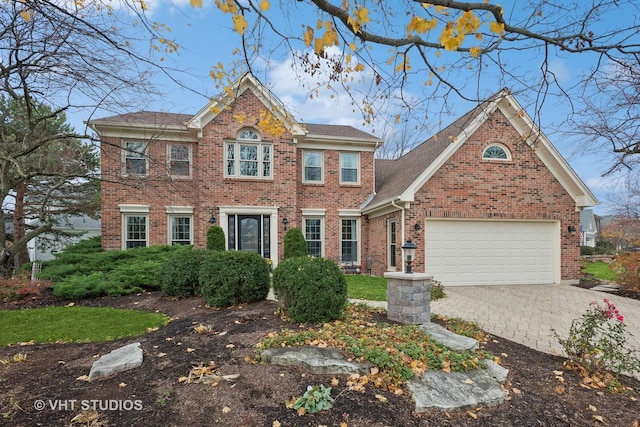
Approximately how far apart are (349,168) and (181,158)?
6.42 m

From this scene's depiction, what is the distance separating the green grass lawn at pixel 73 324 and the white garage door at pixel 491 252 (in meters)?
8.22

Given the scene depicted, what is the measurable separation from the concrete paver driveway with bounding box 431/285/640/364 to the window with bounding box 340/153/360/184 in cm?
567

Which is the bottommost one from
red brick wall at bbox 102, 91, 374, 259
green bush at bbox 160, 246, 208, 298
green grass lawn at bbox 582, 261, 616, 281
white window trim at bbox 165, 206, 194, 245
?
green grass lawn at bbox 582, 261, 616, 281

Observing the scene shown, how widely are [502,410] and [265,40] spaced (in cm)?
456

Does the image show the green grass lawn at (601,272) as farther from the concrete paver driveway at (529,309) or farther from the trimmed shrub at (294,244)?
the trimmed shrub at (294,244)

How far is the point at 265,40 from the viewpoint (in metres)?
3.94

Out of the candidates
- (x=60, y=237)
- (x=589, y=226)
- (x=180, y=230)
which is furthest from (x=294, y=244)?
(x=589, y=226)

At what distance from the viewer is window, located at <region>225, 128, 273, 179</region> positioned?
12.4 m

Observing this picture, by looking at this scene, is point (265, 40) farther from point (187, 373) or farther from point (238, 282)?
point (238, 282)

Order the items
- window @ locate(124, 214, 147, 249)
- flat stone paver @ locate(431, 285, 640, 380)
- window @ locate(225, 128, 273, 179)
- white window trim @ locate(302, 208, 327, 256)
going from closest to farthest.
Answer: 1. flat stone paver @ locate(431, 285, 640, 380)
2. window @ locate(124, 214, 147, 249)
3. window @ locate(225, 128, 273, 179)
4. white window trim @ locate(302, 208, 327, 256)

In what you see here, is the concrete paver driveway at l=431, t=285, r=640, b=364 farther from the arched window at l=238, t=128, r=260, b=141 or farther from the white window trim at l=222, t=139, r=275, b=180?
the arched window at l=238, t=128, r=260, b=141

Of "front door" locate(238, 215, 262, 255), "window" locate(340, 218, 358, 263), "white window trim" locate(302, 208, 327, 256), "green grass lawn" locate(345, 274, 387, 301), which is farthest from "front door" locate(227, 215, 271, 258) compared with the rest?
"green grass lawn" locate(345, 274, 387, 301)

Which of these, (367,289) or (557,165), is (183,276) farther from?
(557,165)

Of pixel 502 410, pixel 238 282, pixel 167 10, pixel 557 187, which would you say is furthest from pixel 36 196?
pixel 557 187
